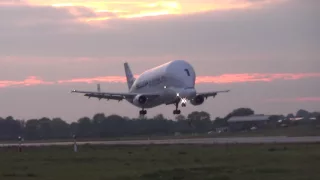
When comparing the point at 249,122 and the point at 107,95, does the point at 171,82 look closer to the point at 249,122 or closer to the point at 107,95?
the point at 107,95

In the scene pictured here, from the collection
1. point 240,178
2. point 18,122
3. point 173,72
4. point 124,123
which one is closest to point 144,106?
point 173,72

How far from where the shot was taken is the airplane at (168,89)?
83.8 meters

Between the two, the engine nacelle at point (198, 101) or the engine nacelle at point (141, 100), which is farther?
the engine nacelle at point (141, 100)

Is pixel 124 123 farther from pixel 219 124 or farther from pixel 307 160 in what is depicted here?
pixel 307 160

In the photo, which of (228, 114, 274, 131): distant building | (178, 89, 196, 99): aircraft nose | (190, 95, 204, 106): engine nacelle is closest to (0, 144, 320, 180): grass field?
(178, 89, 196, 99): aircraft nose

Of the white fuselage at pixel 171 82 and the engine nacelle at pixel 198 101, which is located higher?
the white fuselage at pixel 171 82

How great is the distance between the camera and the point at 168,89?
277 ft

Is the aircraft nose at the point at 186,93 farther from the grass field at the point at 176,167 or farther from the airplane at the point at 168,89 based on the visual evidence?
the grass field at the point at 176,167

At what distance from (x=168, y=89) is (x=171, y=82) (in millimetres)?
898

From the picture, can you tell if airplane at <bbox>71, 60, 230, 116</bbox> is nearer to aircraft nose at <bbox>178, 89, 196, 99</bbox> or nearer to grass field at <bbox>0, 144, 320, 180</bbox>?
aircraft nose at <bbox>178, 89, 196, 99</bbox>

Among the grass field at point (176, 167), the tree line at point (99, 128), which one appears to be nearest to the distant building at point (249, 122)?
the tree line at point (99, 128)

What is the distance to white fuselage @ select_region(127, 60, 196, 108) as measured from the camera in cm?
8344

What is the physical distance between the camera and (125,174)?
30.5 metres

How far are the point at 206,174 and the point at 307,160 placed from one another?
23.8ft
